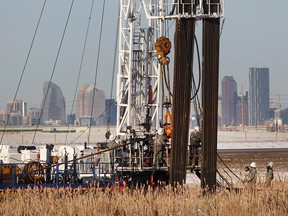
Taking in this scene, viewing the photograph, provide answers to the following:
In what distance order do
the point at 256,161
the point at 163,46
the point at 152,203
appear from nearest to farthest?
the point at 152,203 → the point at 163,46 → the point at 256,161

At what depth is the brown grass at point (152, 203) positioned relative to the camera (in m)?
24.1

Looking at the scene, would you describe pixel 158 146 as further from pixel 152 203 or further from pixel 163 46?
pixel 152 203

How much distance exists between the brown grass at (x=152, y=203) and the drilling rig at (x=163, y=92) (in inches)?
84.0

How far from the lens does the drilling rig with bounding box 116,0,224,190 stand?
28.3 m

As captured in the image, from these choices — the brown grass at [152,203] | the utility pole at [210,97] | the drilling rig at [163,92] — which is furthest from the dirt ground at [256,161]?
the brown grass at [152,203]

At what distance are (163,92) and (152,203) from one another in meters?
13.3

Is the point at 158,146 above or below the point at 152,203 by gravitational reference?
above

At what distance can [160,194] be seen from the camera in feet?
88.3

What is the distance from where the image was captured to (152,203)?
81.9 ft

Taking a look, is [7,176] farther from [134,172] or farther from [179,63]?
[179,63]

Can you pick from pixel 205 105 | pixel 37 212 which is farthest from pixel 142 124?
pixel 37 212

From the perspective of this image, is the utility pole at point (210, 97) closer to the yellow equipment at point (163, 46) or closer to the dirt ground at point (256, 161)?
the yellow equipment at point (163, 46)

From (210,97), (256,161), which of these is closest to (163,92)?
(210,97)

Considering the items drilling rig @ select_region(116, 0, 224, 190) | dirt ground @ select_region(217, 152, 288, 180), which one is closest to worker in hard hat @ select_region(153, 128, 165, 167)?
drilling rig @ select_region(116, 0, 224, 190)
